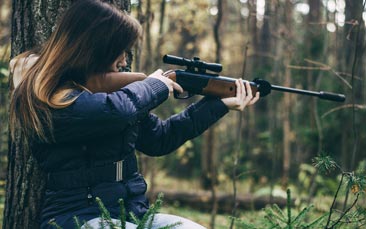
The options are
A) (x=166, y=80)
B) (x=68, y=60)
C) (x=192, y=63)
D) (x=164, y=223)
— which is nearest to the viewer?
(x=68, y=60)

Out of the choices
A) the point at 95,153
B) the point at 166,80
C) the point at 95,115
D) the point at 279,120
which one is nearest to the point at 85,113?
the point at 95,115

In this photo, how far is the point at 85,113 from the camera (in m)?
2.80

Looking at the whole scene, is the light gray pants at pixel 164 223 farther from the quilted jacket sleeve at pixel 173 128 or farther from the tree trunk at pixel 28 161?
the tree trunk at pixel 28 161

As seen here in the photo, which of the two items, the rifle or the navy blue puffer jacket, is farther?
the rifle

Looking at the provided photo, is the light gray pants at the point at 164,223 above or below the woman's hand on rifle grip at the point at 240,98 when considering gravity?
below

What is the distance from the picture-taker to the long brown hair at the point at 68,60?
2848 millimetres

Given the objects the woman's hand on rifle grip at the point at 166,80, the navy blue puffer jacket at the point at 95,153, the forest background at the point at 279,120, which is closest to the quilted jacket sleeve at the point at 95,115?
the navy blue puffer jacket at the point at 95,153

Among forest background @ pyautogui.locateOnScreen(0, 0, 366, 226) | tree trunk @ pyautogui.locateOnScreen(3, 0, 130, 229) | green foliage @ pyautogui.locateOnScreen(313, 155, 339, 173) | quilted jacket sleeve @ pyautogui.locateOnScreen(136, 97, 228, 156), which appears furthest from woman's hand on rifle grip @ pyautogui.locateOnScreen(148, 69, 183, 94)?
forest background @ pyautogui.locateOnScreen(0, 0, 366, 226)

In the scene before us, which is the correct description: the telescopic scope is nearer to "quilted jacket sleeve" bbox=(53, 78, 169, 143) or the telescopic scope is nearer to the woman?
the woman

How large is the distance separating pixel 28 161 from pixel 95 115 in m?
0.90

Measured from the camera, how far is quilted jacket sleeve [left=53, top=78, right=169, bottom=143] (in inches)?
110

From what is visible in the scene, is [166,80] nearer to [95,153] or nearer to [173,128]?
[173,128]

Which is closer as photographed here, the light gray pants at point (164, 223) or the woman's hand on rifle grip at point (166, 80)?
the light gray pants at point (164, 223)

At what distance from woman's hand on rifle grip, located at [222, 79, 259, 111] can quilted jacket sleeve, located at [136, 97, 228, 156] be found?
0.30 ft
